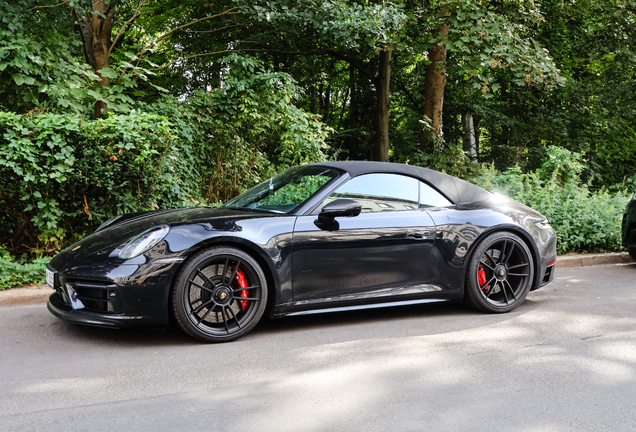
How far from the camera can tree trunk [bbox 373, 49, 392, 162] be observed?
Result: 16.3m

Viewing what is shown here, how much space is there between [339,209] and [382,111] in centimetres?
1250

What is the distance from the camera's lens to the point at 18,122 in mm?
6316

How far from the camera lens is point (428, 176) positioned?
5301 millimetres

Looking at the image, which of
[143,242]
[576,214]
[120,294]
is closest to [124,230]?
[143,242]

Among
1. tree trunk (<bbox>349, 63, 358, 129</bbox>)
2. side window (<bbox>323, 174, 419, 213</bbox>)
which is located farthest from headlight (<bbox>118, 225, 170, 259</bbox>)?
tree trunk (<bbox>349, 63, 358, 129</bbox>)

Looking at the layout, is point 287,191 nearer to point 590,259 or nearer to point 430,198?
point 430,198

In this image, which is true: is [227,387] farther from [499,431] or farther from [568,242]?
[568,242]

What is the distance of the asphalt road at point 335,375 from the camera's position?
2986mm

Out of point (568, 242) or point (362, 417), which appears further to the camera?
point (568, 242)

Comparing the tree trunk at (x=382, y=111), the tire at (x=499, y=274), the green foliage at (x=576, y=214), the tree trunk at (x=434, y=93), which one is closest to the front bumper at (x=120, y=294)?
the tire at (x=499, y=274)

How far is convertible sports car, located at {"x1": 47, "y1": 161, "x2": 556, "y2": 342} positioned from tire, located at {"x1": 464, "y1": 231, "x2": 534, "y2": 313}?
1cm

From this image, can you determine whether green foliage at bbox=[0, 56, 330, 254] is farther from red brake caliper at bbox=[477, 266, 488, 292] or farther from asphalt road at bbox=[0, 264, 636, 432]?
red brake caliper at bbox=[477, 266, 488, 292]

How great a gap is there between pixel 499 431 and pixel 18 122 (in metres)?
5.84

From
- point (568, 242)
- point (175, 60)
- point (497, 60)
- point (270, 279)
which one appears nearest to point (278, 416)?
point (270, 279)
